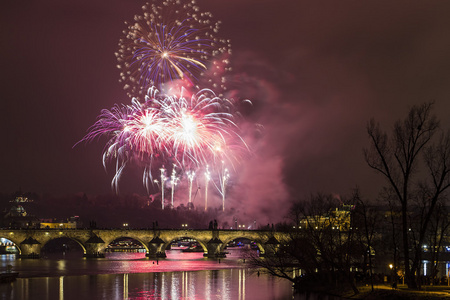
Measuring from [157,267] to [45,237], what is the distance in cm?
3629

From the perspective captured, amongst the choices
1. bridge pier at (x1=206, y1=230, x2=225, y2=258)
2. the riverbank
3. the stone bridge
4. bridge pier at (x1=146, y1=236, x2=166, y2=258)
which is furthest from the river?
bridge pier at (x1=206, y1=230, x2=225, y2=258)

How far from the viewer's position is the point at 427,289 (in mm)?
47906

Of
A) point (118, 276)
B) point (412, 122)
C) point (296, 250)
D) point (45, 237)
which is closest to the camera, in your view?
point (412, 122)

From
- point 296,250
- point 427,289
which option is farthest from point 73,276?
point 427,289

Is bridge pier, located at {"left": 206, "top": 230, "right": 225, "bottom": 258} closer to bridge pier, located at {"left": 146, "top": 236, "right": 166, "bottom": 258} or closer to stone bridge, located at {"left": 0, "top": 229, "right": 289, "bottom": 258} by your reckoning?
stone bridge, located at {"left": 0, "top": 229, "right": 289, "bottom": 258}

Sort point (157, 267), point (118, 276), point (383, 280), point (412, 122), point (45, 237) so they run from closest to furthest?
point (412, 122) < point (383, 280) < point (118, 276) < point (157, 267) < point (45, 237)

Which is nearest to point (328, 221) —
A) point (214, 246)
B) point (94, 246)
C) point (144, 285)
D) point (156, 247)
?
point (144, 285)

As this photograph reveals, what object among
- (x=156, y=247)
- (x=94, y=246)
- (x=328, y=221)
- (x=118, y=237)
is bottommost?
(x=156, y=247)

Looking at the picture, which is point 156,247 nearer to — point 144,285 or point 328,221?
point 328,221

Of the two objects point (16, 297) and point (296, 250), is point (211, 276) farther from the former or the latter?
point (16, 297)

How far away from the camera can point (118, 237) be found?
424 ft

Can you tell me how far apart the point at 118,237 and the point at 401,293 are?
303 feet

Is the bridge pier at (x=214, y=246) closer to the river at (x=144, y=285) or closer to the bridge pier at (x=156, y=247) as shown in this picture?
the bridge pier at (x=156, y=247)

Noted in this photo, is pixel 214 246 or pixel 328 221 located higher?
pixel 328 221
